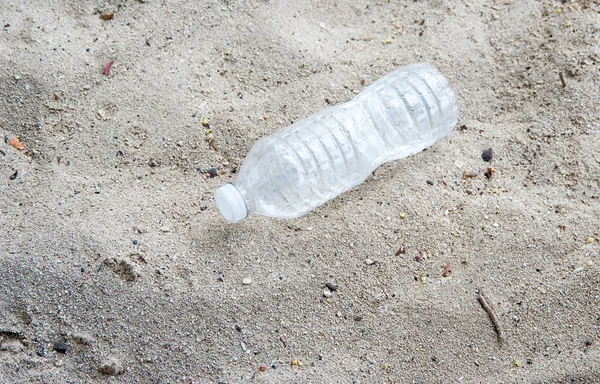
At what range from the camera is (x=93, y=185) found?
6.62 ft

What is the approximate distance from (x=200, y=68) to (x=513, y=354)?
4.92ft

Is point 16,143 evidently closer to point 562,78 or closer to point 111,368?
point 111,368

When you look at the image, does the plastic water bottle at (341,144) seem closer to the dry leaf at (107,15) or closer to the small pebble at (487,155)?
the small pebble at (487,155)

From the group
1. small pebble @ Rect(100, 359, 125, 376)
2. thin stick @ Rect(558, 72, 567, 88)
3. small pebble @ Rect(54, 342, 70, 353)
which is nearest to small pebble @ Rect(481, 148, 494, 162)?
thin stick @ Rect(558, 72, 567, 88)

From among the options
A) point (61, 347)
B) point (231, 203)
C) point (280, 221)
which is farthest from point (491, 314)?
point (61, 347)

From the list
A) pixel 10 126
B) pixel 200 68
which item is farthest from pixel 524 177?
pixel 10 126

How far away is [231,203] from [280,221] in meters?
0.25

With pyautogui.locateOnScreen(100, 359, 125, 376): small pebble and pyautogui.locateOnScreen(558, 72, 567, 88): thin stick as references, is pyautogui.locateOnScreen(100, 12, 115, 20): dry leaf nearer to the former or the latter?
pyautogui.locateOnScreen(100, 359, 125, 376): small pebble

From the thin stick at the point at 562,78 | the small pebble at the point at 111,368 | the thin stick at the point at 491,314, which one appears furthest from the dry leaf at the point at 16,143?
the thin stick at the point at 562,78

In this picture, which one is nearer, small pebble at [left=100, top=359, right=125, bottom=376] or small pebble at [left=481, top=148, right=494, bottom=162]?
small pebble at [left=100, top=359, right=125, bottom=376]

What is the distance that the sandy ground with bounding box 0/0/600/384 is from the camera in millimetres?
1844

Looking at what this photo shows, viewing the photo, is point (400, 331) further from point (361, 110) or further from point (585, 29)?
point (585, 29)

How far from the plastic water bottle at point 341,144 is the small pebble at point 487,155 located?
156 millimetres

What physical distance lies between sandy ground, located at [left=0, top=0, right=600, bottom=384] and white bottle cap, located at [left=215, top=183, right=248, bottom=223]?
15 cm
